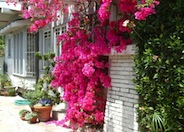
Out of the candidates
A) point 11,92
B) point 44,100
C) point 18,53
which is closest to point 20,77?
point 11,92

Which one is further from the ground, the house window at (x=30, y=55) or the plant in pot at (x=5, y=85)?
the house window at (x=30, y=55)

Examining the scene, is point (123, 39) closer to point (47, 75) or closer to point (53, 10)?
point (53, 10)

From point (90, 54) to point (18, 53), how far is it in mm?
9768

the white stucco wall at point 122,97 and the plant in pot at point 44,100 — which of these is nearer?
the white stucco wall at point 122,97

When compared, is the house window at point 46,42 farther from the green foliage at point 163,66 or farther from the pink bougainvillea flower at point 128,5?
the green foliage at point 163,66

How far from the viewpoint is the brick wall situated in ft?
15.4

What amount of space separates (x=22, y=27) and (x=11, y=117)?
596 cm

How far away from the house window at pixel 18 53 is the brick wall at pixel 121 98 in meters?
9.50

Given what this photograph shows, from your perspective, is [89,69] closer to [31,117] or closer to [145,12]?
[145,12]

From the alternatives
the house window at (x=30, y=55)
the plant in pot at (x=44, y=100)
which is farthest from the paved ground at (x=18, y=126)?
the house window at (x=30, y=55)

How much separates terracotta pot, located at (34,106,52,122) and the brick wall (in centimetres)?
318

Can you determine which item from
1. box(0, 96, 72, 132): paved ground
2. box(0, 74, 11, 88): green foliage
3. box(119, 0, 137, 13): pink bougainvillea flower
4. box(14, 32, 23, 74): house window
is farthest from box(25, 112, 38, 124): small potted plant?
box(0, 74, 11, 88): green foliage

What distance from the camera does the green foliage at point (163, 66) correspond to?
3516 mm

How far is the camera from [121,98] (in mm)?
5012
